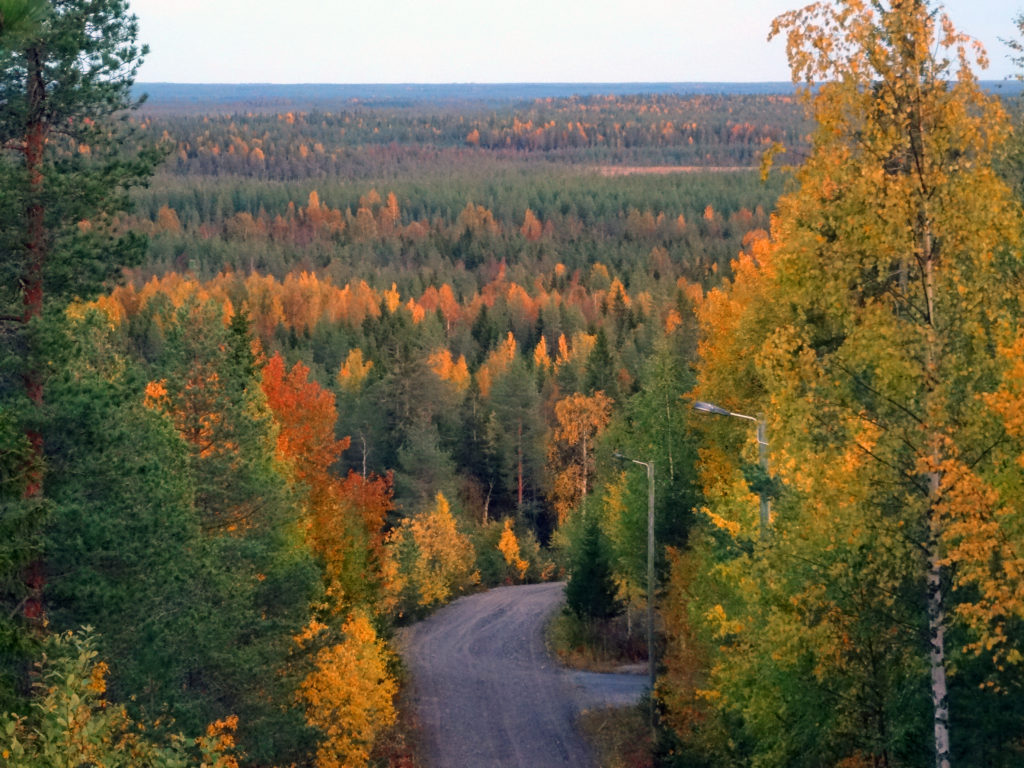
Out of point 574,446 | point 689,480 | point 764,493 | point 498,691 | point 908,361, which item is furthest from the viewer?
point 574,446

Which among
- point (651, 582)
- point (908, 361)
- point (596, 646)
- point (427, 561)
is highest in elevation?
point (908, 361)

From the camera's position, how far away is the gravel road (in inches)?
1182

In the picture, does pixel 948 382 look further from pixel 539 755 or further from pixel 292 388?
pixel 292 388

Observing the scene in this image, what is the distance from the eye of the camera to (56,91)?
51.5 feet

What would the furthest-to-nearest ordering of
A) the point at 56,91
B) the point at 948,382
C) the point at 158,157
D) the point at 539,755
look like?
1. the point at 539,755
2. the point at 158,157
3. the point at 56,91
4. the point at 948,382

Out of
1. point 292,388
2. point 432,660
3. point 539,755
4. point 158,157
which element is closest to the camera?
point 158,157

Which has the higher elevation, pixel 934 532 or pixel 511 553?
pixel 934 532

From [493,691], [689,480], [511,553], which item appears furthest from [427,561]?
[689,480]

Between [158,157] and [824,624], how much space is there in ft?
35.1

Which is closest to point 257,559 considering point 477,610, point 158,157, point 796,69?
point 158,157

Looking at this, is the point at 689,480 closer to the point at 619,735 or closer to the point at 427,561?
the point at 619,735

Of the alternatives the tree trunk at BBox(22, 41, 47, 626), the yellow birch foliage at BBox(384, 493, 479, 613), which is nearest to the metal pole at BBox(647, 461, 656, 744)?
the tree trunk at BBox(22, 41, 47, 626)

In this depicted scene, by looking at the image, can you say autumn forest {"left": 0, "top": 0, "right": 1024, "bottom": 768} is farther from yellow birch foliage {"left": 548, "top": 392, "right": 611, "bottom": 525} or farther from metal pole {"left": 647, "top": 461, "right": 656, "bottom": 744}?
yellow birch foliage {"left": 548, "top": 392, "right": 611, "bottom": 525}

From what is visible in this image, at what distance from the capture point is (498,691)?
35875 mm
